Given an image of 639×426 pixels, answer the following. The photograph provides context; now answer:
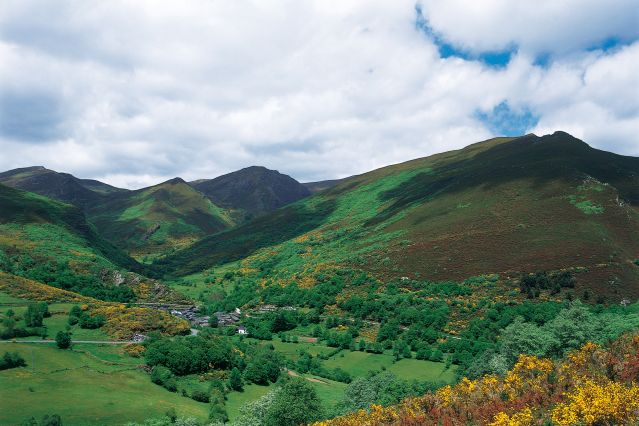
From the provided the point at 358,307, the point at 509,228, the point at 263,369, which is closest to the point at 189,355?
the point at 263,369

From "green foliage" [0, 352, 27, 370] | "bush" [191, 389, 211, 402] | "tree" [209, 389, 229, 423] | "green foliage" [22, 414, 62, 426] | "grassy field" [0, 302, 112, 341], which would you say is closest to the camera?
"green foliage" [22, 414, 62, 426]

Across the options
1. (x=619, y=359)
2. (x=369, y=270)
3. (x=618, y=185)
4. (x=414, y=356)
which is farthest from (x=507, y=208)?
(x=619, y=359)

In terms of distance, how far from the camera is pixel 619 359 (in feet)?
70.6

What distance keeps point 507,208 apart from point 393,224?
40584 mm

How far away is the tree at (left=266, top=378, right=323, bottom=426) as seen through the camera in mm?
40969

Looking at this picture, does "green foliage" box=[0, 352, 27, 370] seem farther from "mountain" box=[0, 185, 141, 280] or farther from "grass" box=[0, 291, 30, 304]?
"mountain" box=[0, 185, 141, 280]

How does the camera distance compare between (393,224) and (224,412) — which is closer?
(224,412)

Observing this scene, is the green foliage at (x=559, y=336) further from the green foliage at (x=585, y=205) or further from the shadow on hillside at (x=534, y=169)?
the shadow on hillside at (x=534, y=169)

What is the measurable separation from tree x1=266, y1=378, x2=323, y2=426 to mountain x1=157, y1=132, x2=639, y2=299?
235ft

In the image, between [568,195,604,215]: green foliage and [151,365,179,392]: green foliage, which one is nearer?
[151,365,179,392]: green foliage

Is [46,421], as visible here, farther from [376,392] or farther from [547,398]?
[547,398]

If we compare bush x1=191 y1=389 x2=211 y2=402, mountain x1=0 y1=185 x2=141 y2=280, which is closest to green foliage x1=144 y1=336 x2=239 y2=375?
bush x1=191 y1=389 x2=211 y2=402

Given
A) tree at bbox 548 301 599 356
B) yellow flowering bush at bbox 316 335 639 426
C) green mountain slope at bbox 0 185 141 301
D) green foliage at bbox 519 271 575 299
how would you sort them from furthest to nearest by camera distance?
green mountain slope at bbox 0 185 141 301
green foliage at bbox 519 271 575 299
tree at bbox 548 301 599 356
yellow flowering bush at bbox 316 335 639 426

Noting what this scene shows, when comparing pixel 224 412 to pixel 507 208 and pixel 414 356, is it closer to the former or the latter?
pixel 414 356
